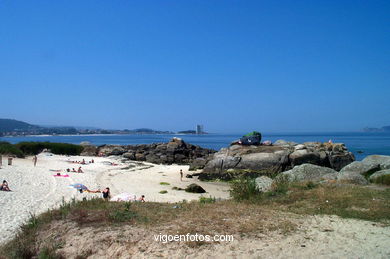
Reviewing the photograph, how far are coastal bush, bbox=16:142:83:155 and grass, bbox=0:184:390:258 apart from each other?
4045 centimetres

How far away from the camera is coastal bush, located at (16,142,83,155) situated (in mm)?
44597

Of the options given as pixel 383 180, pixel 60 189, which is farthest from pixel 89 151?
pixel 383 180

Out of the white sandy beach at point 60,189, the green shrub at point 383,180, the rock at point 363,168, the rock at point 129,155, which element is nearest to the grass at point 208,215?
the white sandy beach at point 60,189

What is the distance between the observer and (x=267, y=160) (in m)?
27.5

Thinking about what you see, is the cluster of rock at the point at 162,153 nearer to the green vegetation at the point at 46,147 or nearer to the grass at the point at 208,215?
the green vegetation at the point at 46,147

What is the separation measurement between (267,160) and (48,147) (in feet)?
117

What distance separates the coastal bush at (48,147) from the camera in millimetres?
44597

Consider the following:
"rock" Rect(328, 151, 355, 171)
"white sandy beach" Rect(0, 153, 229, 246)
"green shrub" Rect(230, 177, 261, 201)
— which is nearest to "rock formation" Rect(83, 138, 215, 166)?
"white sandy beach" Rect(0, 153, 229, 246)

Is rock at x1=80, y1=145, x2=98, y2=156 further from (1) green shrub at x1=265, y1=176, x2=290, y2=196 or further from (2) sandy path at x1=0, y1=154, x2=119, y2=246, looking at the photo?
(1) green shrub at x1=265, y1=176, x2=290, y2=196

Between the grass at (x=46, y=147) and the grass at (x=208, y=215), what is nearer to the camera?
the grass at (x=208, y=215)

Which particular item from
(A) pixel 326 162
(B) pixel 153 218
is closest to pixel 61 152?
(A) pixel 326 162

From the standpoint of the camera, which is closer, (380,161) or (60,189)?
(380,161)

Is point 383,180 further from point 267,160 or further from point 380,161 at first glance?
point 267,160

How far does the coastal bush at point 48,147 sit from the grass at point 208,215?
4045cm
